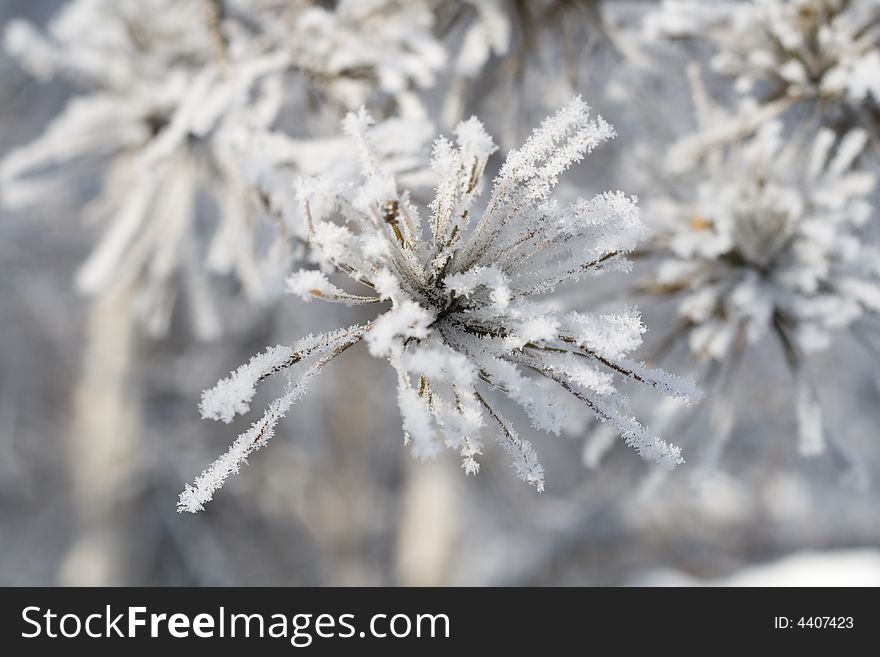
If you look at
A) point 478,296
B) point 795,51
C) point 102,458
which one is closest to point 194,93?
point 478,296

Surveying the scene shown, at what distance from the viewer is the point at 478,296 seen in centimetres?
68

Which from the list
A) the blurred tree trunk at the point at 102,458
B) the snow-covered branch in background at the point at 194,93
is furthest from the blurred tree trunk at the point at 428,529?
the snow-covered branch in background at the point at 194,93

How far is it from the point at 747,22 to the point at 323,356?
2.75 ft

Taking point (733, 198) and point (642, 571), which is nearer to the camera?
point (733, 198)

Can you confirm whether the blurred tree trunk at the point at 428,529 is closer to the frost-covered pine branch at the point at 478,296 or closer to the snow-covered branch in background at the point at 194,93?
the snow-covered branch in background at the point at 194,93

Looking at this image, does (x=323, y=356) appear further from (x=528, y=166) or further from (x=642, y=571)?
(x=642, y=571)

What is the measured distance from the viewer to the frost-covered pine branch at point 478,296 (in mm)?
608

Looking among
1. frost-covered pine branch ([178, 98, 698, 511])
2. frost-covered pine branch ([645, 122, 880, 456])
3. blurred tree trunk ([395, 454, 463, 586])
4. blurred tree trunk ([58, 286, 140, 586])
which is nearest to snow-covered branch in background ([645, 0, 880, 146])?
frost-covered pine branch ([645, 122, 880, 456])

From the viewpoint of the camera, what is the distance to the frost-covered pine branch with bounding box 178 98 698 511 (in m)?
0.61

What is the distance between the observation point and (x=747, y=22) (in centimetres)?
107

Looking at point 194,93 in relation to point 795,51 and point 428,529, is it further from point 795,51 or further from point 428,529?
point 428,529

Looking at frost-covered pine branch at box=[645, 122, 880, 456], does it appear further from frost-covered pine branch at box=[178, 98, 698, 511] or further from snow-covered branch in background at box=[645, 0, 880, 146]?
frost-covered pine branch at box=[178, 98, 698, 511]

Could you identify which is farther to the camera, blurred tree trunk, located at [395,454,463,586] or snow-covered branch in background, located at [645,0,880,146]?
blurred tree trunk, located at [395,454,463,586]
